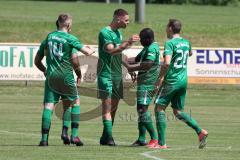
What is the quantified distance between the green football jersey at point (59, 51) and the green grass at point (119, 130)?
4.21 ft

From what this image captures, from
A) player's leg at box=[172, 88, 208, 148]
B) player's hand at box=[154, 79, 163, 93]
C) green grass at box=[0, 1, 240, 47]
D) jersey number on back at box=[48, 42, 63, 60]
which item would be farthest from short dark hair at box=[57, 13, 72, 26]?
green grass at box=[0, 1, 240, 47]

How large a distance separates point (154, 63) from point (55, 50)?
179 cm

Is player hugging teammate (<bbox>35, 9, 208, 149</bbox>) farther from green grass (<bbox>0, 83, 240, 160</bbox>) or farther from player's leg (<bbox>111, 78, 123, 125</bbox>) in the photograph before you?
green grass (<bbox>0, 83, 240, 160</bbox>)

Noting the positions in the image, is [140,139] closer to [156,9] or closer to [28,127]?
Answer: [28,127]

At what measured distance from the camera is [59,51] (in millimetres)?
15234

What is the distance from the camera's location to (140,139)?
52.4ft

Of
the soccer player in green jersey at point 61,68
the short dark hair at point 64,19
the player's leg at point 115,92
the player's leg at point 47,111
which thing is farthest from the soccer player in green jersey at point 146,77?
the player's leg at point 47,111

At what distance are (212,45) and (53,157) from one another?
28.0m

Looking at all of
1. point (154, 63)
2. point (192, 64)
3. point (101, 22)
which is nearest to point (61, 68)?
point (154, 63)

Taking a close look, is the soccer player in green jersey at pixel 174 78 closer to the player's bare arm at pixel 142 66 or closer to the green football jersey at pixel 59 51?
the player's bare arm at pixel 142 66

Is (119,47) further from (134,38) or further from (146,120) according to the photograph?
(146,120)

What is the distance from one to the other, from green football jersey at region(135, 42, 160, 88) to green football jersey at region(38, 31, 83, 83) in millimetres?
1145

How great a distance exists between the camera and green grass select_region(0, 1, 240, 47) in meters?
41.9

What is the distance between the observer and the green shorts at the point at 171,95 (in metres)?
15.4
